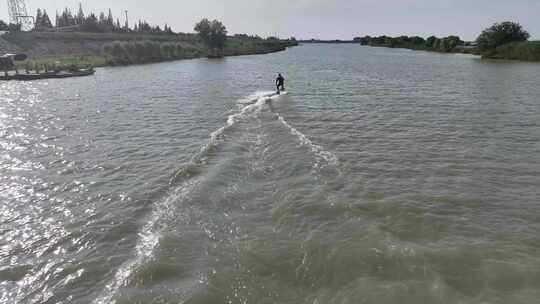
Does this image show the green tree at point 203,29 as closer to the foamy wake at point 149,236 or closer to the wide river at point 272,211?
the wide river at point 272,211

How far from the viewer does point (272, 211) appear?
12.9m

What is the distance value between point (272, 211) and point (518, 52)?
121349 mm

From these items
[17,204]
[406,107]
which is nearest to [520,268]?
[17,204]

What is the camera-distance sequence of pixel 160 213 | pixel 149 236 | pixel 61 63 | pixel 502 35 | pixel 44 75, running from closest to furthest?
pixel 149 236
pixel 160 213
pixel 44 75
pixel 61 63
pixel 502 35

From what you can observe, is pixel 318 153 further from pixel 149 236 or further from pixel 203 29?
pixel 203 29

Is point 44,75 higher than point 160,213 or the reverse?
higher

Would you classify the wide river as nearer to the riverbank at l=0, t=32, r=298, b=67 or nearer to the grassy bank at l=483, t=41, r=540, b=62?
the riverbank at l=0, t=32, r=298, b=67

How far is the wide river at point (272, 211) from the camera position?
8.99 meters

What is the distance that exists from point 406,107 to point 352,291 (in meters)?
28.5

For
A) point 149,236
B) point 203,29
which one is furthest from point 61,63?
point 149,236

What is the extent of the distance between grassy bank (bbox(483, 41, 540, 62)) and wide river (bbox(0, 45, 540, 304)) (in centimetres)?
9072

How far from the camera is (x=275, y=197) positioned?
46.3 ft

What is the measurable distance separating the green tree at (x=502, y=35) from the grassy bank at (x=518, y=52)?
23.5ft

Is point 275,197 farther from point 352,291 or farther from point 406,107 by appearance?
point 406,107
